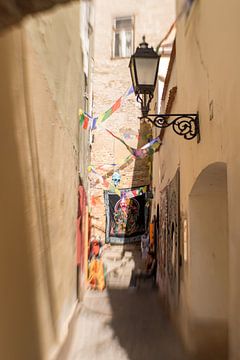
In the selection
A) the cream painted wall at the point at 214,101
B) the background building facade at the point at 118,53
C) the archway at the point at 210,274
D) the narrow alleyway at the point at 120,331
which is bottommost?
the narrow alleyway at the point at 120,331

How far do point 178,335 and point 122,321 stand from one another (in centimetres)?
141

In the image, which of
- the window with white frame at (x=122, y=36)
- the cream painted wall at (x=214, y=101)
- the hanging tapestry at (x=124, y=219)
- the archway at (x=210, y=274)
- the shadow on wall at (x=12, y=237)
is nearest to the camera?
the shadow on wall at (x=12, y=237)

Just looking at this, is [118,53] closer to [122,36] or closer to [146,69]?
[122,36]

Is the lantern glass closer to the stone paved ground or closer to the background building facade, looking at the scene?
the stone paved ground

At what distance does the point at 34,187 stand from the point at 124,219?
1171 cm

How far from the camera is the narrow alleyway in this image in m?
4.45

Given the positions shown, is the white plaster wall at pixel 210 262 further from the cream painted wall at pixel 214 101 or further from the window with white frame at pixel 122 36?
the window with white frame at pixel 122 36

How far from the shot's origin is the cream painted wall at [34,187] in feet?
7.25

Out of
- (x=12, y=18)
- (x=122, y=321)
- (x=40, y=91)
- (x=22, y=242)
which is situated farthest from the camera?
(x=122, y=321)

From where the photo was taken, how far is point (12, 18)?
4.46 ft

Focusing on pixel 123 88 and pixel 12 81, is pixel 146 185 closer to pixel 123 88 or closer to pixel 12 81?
pixel 123 88

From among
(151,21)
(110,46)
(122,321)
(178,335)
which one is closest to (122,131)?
(110,46)

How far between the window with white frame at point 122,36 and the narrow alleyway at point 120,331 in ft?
38.9

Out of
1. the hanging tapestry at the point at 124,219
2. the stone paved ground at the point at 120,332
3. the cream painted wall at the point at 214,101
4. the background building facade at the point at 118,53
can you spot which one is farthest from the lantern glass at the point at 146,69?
the background building facade at the point at 118,53
